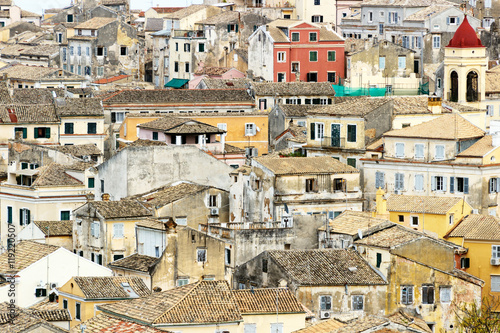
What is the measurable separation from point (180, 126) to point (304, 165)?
14458mm

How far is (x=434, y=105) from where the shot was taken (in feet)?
291

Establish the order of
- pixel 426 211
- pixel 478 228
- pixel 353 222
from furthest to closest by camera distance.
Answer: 1. pixel 426 211
2. pixel 478 228
3. pixel 353 222

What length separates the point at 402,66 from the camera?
110688 millimetres

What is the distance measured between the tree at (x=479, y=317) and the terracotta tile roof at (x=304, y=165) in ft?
33.7

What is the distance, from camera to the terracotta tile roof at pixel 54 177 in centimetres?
8344

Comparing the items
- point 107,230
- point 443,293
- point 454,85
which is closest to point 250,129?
point 454,85

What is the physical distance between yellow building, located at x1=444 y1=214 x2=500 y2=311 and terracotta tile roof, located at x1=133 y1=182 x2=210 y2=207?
12484 mm

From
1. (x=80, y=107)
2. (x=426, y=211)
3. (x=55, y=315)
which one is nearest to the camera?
(x=55, y=315)

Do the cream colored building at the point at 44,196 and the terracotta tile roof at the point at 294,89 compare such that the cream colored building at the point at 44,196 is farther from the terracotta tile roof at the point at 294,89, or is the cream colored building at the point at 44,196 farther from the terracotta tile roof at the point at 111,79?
the terracotta tile roof at the point at 111,79

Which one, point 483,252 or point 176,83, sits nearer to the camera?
point 483,252

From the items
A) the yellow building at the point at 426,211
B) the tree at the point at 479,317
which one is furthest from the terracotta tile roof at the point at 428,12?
the tree at the point at 479,317

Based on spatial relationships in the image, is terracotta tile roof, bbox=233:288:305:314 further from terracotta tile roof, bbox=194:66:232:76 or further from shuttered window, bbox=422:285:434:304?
terracotta tile roof, bbox=194:66:232:76

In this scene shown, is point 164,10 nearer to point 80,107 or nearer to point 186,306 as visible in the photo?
point 80,107

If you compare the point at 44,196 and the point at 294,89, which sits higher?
the point at 294,89
